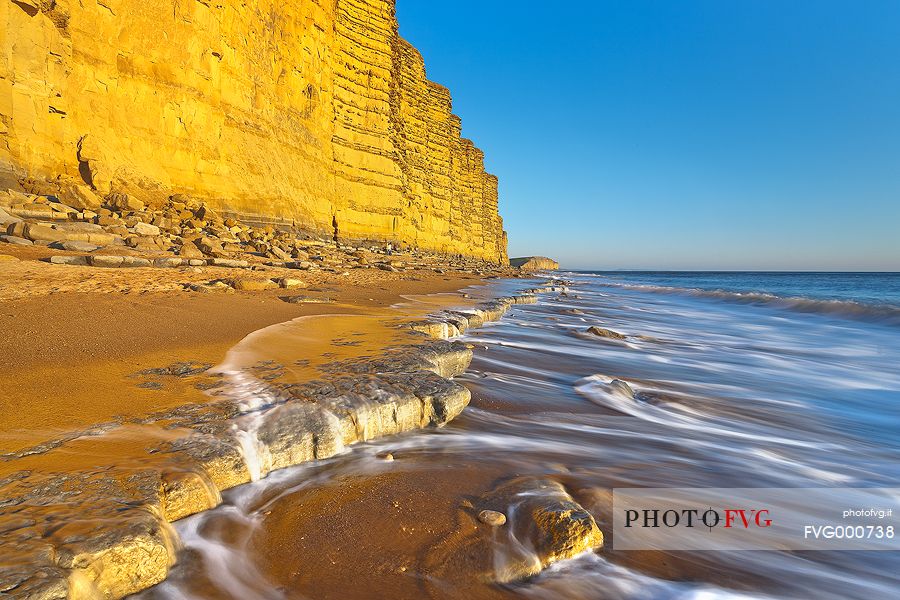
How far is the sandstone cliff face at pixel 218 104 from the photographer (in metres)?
8.05

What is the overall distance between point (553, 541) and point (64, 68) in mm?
11814

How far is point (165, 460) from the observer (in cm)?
170

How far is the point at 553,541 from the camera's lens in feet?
5.54

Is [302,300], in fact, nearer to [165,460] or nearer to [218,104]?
[165,460]

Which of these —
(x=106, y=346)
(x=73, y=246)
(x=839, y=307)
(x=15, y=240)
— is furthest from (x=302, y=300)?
(x=839, y=307)

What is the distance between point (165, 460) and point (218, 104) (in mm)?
12451

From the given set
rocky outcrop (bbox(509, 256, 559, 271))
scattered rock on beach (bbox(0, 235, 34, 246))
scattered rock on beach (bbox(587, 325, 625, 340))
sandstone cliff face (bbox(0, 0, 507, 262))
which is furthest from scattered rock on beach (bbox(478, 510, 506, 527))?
rocky outcrop (bbox(509, 256, 559, 271))

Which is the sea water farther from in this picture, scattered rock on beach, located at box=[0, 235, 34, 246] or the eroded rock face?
scattered rock on beach, located at box=[0, 235, 34, 246]

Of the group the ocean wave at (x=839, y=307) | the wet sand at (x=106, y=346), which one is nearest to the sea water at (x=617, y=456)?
the wet sand at (x=106, y=346)

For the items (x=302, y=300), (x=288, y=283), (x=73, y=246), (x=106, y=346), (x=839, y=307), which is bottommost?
(x=839, y=307)

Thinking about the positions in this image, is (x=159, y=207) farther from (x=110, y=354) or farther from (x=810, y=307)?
(x=810, y=307)

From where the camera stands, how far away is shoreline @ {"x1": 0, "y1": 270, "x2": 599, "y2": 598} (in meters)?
1.19

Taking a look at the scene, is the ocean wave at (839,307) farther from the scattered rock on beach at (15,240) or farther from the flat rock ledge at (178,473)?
the scattered rock on beach at (15,240)

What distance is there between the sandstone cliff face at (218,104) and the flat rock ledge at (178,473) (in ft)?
29.4
